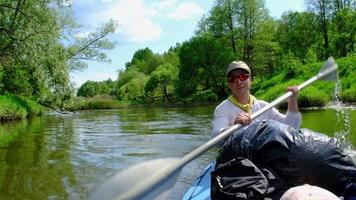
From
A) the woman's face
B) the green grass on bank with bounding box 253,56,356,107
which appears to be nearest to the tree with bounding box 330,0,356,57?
the green grass on bank with bounding box 253,56,356,107

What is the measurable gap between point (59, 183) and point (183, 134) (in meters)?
5.88

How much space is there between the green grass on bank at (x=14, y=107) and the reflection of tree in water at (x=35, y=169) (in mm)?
6176

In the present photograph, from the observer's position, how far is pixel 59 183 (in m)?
6.34

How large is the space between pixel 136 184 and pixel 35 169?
18.5 feet

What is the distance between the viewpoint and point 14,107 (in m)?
18.3

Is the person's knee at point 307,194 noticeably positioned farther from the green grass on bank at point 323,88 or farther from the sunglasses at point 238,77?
the green grass on bank at point 323,88

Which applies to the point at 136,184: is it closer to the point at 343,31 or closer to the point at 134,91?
the point at 343,31

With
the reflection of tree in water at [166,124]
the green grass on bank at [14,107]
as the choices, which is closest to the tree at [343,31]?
the reflection of tree in water at [166,124]

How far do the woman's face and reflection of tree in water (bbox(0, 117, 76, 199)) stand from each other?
8.60 ft

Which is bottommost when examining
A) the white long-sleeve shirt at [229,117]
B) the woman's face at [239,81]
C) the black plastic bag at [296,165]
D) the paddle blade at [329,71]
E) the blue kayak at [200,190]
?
the blue kayak at [200,190]

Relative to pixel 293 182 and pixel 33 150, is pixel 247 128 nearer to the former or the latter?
pixel 293 182

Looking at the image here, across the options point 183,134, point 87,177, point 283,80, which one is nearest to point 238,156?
point 87,177

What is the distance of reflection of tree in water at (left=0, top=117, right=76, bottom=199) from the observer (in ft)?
19.2

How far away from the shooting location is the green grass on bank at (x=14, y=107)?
1725 cm
